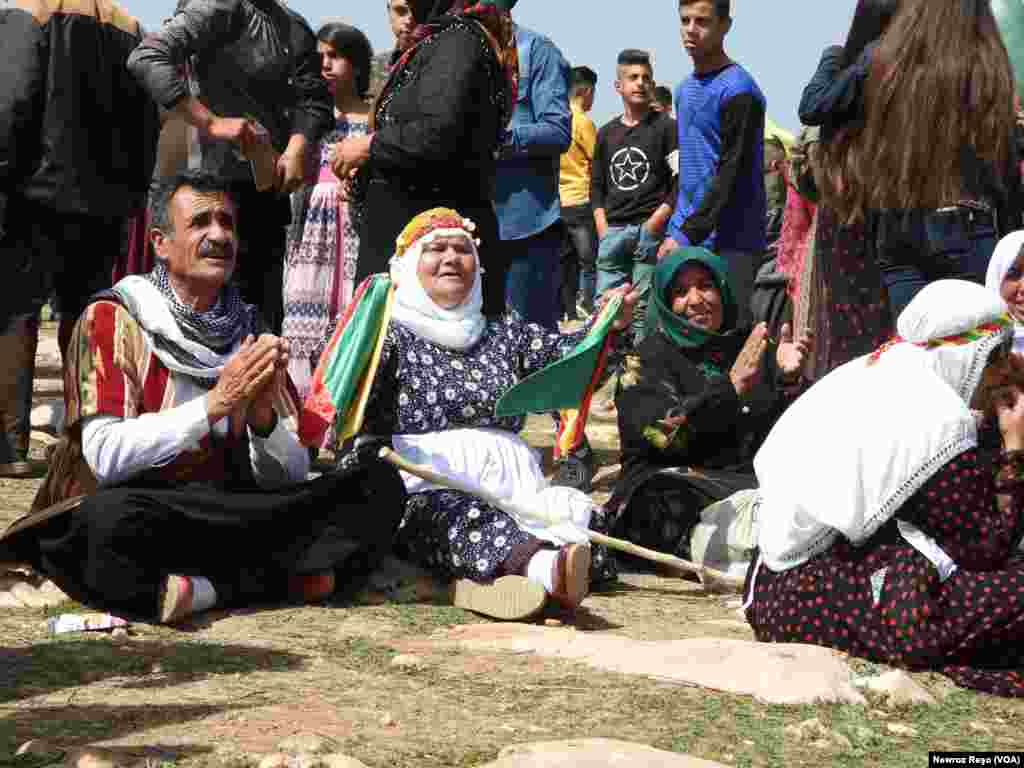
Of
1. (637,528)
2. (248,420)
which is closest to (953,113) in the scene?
(637,528)

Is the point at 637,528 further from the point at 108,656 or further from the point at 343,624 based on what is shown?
the point at 108,656

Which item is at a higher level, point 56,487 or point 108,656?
point 56,487

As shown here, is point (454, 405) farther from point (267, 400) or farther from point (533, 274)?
point (533, 274)

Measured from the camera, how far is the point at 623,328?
589cm

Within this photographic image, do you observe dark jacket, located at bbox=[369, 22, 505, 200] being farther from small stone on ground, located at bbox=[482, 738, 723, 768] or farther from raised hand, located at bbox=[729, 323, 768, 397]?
small stone on ground, located at bbox=[482, 738, 723, 768]

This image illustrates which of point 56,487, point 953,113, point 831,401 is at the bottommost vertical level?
point 56,487

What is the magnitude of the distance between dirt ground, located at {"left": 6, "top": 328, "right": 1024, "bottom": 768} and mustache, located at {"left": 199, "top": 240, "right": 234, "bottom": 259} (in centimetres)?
107

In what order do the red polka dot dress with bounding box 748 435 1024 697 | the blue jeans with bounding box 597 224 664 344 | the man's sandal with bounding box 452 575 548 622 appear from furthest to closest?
the blue jeans with bounding box 597 224 664 344
the man's sandal with bounding box 452 575 548 622
the red polka dot dress with bounding box 748 435 1024 697

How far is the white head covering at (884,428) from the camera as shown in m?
4.30

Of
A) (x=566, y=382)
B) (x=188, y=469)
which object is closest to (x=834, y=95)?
(x=566, y=382)

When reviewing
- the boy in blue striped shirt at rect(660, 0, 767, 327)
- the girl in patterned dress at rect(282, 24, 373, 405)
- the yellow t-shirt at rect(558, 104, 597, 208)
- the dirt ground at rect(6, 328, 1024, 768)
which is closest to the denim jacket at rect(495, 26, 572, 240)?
the boy in blue striped shirt at rect(660, 0, 767, 327)

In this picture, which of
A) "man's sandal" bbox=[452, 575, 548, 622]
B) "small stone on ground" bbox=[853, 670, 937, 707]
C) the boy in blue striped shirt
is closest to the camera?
"small stone on ground" bbox=[853, 670, 937, 707]

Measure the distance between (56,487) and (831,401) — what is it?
2293 mm

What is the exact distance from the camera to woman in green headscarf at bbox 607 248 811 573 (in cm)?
602
